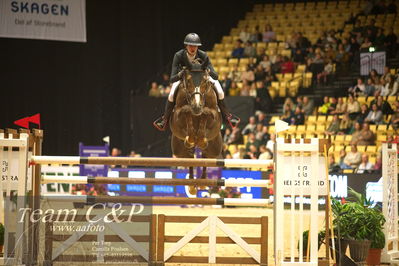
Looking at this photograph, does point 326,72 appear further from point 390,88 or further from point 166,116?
point 166,116

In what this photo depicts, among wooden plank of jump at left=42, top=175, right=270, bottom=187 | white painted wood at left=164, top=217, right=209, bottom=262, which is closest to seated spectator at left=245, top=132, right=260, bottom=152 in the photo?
wooden plank of jump at left=42, top=175, right=270, bottom=187

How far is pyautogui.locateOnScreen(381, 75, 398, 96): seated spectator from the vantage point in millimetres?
13906

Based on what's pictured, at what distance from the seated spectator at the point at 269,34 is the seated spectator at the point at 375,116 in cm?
495

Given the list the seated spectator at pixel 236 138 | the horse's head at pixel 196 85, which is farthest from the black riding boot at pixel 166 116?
the seated spectator at pixel 236 138

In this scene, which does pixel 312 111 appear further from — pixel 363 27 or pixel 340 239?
pixel 340 239

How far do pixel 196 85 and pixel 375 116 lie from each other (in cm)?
772

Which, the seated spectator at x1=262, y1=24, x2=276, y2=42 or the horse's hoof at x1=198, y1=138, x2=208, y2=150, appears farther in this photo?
the seated spectator at x1=262, y1=24, x2=276, y2=42

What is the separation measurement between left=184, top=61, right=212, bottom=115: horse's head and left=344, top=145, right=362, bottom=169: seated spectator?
674 cm

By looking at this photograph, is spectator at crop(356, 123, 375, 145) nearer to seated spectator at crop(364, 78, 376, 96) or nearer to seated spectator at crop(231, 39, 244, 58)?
seated spectator at crop(364, 78, 376, 96)

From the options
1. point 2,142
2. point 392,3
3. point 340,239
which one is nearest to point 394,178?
point 340,239

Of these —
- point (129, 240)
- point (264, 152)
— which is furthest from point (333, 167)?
point (129, 240)

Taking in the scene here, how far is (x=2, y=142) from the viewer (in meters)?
5.79

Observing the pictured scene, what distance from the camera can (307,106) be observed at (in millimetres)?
15000

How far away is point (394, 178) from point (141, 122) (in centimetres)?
949
